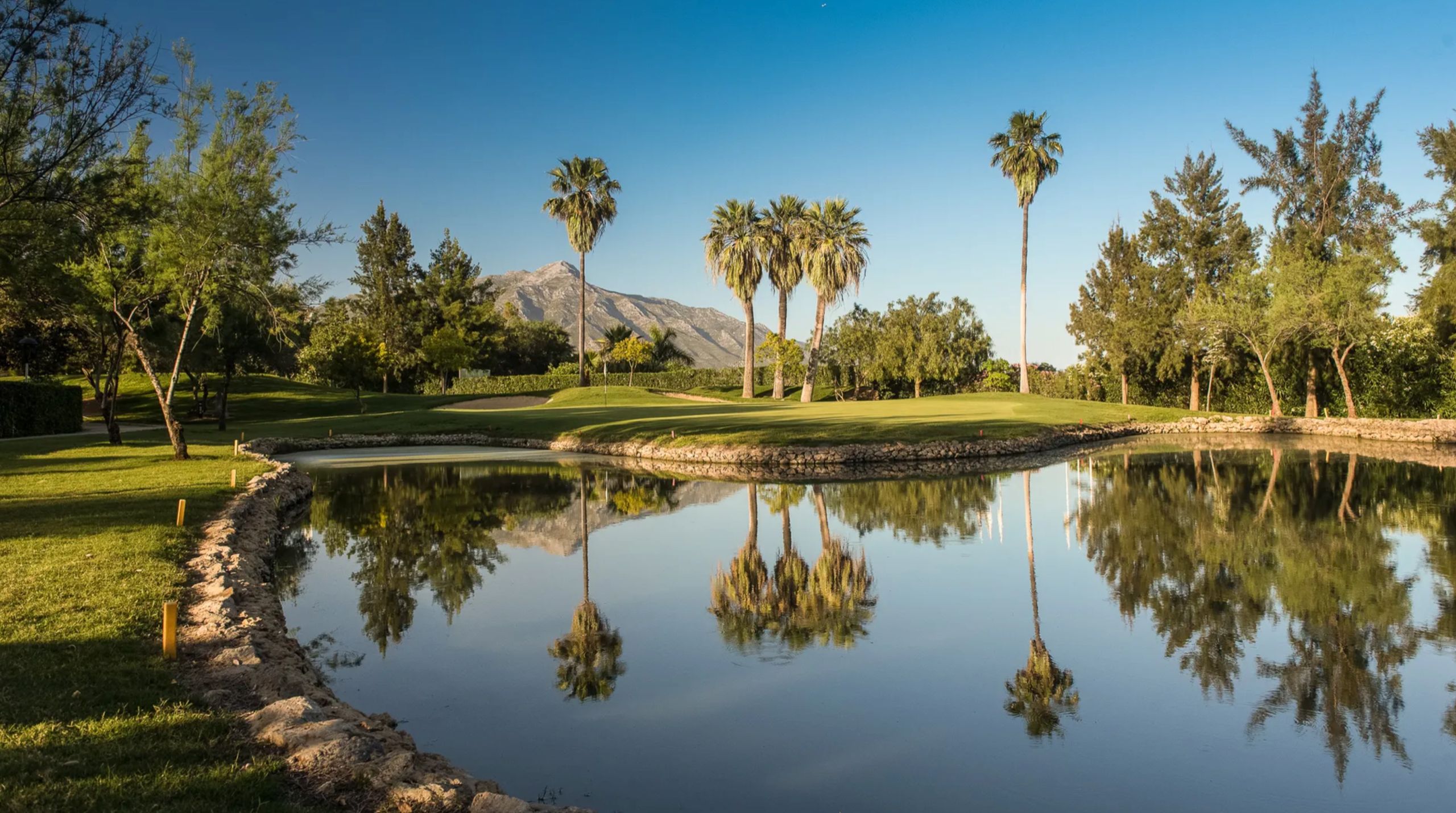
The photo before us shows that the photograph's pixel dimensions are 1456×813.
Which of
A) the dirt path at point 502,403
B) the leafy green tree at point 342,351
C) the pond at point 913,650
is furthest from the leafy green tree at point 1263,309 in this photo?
the leafy green tree at point 342,351

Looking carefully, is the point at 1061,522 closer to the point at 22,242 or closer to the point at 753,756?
the point at 753,756

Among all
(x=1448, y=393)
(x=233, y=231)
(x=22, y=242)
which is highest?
(x=233, y=231)

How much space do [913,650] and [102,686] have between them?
645 centimetres

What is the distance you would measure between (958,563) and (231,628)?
8.77m

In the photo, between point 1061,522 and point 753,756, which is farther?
point 1061,522

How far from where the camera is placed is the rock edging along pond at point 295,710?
15.1 ft

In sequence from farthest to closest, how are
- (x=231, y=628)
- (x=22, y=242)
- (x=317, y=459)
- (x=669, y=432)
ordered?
(x=669, y=432)
(x=317, y=459)
(x=22, y=242)
(x=231, y=628)

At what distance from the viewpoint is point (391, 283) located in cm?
7256

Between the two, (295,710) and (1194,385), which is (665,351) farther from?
(295,710)

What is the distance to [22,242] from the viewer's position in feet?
47.7

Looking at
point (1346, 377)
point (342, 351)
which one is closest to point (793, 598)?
point (1346, 377)

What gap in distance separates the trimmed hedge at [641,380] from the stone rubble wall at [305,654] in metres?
39.7

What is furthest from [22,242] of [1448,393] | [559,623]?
[1448,393]

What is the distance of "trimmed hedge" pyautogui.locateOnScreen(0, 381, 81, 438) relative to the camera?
34.2 m
